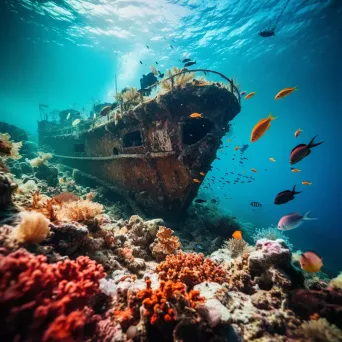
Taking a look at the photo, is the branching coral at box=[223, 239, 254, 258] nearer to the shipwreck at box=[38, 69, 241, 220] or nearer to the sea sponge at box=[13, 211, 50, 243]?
the shipwreck at box=[38, 69, 241, 220]

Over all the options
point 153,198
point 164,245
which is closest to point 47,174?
point 153,198

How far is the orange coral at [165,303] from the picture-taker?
2387 millimetres

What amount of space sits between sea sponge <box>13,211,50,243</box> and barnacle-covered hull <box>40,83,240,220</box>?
213 inches

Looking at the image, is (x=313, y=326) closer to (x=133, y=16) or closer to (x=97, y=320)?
(x=97, y=320)

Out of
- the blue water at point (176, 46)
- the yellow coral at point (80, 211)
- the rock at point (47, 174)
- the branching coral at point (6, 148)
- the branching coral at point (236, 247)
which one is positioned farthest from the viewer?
the blue water at point (176, 46)

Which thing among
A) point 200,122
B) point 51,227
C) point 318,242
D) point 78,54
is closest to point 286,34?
point 200,122

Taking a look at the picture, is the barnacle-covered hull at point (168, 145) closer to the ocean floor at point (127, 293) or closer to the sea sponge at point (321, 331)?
the ocean floor at point (127, 293)

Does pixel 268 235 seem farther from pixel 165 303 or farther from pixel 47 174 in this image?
pixel 47 174

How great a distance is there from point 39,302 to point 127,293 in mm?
1398

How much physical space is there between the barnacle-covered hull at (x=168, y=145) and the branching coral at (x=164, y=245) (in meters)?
2.89

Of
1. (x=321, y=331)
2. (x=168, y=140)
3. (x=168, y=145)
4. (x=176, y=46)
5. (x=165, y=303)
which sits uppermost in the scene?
(x=176, y=46)

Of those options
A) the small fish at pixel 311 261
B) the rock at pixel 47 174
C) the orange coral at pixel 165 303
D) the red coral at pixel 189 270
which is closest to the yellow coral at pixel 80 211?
the red coral at pixel 189 270

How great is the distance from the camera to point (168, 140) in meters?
7.93

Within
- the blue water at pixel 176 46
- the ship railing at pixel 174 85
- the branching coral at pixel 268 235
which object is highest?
the blue water at pixel 176 46
